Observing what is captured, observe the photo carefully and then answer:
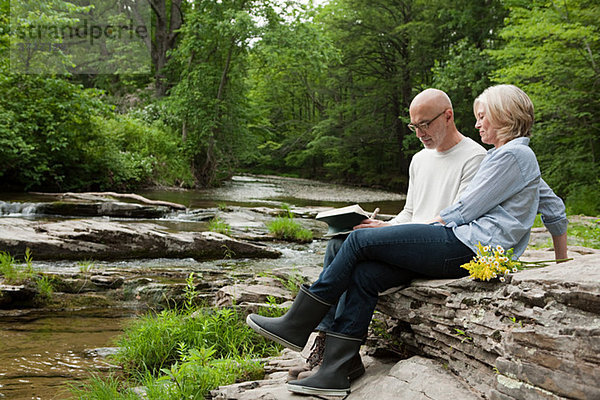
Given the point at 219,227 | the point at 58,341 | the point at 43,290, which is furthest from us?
the point at 219,227

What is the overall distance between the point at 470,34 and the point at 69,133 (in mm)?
17943

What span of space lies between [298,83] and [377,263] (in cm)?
3455

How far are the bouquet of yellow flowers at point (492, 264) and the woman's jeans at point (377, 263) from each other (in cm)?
19

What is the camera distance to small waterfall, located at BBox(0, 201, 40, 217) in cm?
976

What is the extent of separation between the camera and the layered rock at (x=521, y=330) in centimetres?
196

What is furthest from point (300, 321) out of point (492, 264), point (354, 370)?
point (492, 264)

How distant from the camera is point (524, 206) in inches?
106

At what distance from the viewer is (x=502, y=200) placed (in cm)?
268

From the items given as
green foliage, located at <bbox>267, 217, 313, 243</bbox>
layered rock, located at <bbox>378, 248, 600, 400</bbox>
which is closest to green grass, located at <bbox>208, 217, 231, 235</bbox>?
green foliage, located at <bbox>267, 217, 313, 243</bbox>

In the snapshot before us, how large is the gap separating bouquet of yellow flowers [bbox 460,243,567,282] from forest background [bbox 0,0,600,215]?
397 inches

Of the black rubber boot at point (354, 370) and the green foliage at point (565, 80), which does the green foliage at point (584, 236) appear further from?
the black rubber boot at point (354, 370)

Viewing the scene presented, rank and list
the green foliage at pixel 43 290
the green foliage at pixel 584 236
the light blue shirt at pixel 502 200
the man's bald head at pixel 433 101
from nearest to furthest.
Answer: the light blue shirt at pixel 502 200
the man's bald head at pixel 433 101
the green foliage at pixel 43 290
the green foliage at pixel 584 236

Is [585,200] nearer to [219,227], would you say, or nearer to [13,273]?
[219,227]

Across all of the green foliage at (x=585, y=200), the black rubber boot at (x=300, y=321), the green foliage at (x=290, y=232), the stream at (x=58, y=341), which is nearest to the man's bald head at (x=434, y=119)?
the black rubber boot at (x=300, y=321)
